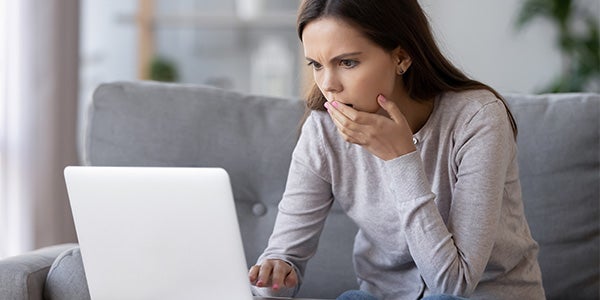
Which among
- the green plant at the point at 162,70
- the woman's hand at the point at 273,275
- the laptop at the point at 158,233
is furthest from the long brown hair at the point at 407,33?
the green plant at the point at 162,70

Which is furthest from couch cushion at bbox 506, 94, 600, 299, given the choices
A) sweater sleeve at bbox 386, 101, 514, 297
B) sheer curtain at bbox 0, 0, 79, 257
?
sheer curtain at bbox 0, 0, 79, 257

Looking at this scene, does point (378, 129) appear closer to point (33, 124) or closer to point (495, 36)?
point (33, 124)

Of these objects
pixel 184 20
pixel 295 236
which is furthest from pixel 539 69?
pixel 295 236

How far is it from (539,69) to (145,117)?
362 cm

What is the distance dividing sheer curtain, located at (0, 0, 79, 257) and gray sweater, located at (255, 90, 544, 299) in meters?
1.42

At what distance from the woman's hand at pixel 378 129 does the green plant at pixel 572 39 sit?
351 cm

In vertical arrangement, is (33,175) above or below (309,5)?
below

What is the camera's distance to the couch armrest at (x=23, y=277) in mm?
1459

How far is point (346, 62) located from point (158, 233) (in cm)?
45

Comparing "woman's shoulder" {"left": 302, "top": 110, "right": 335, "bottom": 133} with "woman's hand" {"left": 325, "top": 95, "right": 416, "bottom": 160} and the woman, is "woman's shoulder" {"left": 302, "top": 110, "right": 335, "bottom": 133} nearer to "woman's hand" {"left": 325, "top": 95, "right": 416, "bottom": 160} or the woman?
the woman

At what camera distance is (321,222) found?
169 centimetres

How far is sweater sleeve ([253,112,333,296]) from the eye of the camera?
1659 mm

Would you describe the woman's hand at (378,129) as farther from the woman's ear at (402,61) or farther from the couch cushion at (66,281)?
the couch cushion at (66,281)

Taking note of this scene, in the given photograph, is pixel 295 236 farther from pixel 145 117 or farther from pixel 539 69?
pixel 539 69
